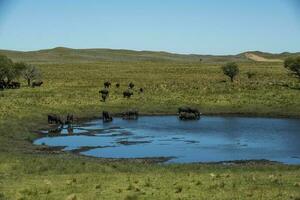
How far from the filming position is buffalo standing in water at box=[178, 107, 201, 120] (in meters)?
58.2

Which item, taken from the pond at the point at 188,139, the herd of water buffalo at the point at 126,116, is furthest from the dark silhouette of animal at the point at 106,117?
the pond at the point at 188,139

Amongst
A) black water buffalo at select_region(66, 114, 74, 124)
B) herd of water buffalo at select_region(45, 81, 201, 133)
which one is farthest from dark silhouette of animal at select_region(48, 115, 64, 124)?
black water buffalo at select_region(66, 114, 74, 124)

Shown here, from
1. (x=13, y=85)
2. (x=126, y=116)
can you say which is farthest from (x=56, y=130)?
(x=13, y=85)

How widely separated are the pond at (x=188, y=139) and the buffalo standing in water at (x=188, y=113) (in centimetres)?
94

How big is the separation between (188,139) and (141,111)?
2048 cm

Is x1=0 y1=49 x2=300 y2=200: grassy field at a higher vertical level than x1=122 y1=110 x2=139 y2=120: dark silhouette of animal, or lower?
higher

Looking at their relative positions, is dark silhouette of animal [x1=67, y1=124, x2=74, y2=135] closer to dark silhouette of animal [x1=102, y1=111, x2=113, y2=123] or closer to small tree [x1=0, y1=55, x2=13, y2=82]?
dark silhouette of animal [x1=102, y1=111, x2=113, y2=123]

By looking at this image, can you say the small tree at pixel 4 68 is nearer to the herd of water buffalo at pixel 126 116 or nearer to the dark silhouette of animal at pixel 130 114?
the herd of water buffalo at pixel 126 116

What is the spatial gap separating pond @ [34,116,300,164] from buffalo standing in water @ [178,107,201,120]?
945 mm

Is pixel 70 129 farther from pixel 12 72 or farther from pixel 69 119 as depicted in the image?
→ pixel 12 72

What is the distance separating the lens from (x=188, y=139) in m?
43.4

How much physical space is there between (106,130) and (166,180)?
28.7 metres

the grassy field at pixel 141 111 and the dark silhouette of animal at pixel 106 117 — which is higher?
the grassy field at pixel 141 111

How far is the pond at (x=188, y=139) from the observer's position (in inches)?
1407
